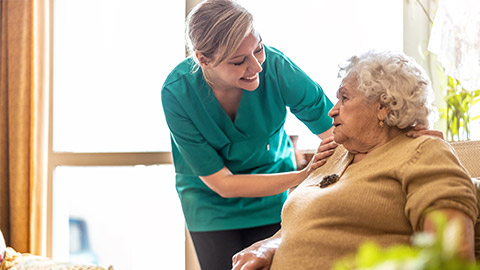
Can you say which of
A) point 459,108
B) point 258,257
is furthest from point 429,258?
point 459,108

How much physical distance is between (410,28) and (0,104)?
246 centimetres

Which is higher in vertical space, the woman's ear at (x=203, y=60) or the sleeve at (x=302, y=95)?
the woman's ear at (x=203, y=60)

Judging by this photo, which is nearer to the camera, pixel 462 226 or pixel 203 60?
pixel 462 226

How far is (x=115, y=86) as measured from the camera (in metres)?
3.16

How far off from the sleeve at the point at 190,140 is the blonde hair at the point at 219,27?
28 cm

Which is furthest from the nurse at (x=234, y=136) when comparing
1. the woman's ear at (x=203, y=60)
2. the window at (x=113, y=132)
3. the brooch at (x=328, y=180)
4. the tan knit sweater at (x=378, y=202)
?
the window at (x=113, y=132)

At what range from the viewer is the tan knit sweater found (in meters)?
1.18

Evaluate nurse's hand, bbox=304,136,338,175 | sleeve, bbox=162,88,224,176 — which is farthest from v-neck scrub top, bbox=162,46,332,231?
nurse's hand, bbox=304,136,338,175

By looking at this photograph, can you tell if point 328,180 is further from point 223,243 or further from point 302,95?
point 223,243

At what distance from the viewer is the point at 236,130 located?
1999 mm

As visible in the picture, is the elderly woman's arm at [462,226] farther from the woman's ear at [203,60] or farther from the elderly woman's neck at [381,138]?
the woman's ear at [203,60]

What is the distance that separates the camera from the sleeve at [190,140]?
192 centimetres

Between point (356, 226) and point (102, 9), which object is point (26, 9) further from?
point (356, 226)

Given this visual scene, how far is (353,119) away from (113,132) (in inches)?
79.1
